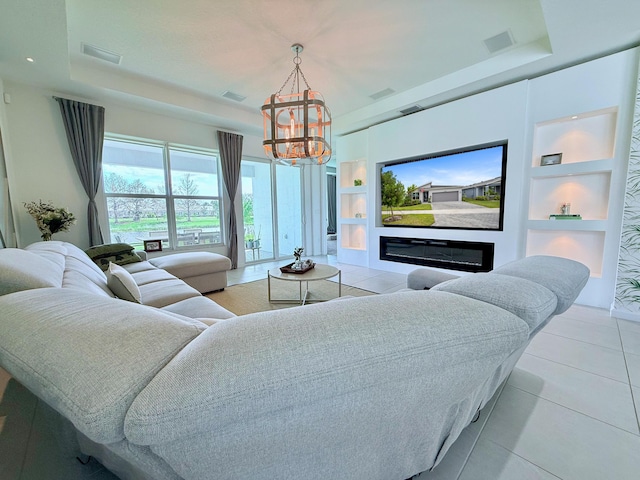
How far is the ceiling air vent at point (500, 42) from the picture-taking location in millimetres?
2760

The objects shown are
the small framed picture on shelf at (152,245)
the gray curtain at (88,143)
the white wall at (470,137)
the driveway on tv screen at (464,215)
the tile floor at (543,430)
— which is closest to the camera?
the tile floor at (543,430)

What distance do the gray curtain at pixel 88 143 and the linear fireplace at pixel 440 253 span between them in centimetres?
482

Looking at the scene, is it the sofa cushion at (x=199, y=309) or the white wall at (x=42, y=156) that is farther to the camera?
the white wall at (x=42, y=156)

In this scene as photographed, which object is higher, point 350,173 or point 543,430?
point 350,173

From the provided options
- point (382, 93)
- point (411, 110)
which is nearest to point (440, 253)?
point (411, 110)

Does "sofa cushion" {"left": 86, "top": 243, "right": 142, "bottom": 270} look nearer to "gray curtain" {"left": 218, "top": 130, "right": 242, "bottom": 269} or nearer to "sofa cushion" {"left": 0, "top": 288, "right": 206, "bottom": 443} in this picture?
"gray curtain" {"left": 218, "top": 130, "right": 242, "bottom": 269}

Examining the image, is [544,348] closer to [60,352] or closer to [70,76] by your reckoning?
[60,352]

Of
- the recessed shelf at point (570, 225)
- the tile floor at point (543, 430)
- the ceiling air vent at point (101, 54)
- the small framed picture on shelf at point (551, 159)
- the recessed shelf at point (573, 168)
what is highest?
the ceiling air vent at point (101, 54)

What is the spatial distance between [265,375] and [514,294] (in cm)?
78

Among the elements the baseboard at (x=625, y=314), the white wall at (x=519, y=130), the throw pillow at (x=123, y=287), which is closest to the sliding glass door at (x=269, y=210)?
the white wall at (x=519, y=130)

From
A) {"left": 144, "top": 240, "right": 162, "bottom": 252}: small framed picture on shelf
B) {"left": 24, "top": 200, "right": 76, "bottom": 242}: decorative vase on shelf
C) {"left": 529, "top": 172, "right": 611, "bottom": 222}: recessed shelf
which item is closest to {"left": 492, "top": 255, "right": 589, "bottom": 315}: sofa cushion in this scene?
{"left": 529, "top": 172, "right": 611, "bottom": 222}: recessed shelf

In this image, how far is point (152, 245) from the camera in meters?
4.55

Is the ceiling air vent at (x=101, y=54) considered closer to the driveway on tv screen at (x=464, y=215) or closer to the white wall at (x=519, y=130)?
the white wall at (x=519, y=130)

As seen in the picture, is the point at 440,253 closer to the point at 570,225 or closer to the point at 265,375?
the point at 570,225
